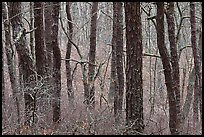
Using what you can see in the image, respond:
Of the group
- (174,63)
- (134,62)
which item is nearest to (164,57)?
(174,63)

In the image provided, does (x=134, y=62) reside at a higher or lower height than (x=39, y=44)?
lower

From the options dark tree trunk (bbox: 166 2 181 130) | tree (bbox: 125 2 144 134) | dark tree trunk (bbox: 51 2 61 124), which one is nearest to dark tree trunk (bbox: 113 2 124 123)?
dark tree trunk (bbox: 51 2 61 124)

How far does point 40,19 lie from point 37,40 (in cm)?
62

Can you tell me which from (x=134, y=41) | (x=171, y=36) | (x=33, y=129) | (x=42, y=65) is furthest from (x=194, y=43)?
(x=33, y=129)

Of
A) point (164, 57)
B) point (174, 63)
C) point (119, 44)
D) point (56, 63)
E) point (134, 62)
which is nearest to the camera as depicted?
point (134, 62)

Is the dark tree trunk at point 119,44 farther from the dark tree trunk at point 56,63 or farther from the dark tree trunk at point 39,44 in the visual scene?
the dark tree trunk at point 39,44

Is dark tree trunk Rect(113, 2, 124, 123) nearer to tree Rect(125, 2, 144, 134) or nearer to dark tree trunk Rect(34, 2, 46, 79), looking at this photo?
dark tree trunk Rect(34, 2, 46, 79)

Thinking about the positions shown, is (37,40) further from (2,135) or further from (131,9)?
(2,135)

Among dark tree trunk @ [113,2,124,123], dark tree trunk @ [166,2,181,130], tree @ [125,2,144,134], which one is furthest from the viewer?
dark tree trunk @ [113,2,124,123]

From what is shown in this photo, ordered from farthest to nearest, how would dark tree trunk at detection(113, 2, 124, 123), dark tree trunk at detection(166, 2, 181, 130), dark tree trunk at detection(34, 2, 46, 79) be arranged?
dark tree trunk at detection(113, 2, 124, 123) < dark tree trunk at detection(34, 2, 46, 79) < dark tree trunk at detection(166, 2, 181, 130)

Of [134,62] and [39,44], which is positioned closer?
[134,62]

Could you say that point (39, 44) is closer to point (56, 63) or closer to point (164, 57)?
point (56, 63)

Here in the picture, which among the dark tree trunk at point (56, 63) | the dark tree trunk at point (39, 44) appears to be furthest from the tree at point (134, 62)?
the dark tree trunk at point (56, 63)

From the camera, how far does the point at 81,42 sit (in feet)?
138
